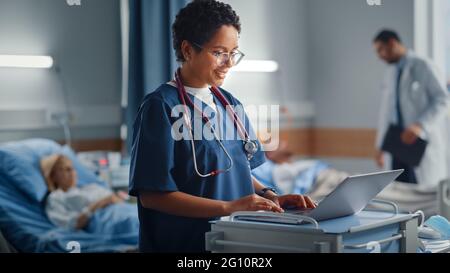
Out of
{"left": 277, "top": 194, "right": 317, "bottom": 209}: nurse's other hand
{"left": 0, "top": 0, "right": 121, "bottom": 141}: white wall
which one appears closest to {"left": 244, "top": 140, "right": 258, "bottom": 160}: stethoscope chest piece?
{"left": 277, "top": 194, "right": 317, "bottom": 209}: nurse's other hand

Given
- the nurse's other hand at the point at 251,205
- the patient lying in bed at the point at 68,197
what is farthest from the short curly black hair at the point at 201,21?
the patient lying in bed at the point at 68,197

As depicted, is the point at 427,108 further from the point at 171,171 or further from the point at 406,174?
the point at 171,171

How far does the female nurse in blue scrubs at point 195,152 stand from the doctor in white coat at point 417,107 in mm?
2391

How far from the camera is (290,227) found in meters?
1.28

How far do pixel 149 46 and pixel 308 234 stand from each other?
1.48 meters

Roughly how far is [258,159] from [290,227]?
0.40 m

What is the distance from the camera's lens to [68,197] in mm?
3084

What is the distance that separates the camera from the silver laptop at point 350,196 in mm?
1304

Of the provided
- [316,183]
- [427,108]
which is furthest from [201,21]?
[427,108]

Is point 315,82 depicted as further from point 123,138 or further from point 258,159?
point 258,159

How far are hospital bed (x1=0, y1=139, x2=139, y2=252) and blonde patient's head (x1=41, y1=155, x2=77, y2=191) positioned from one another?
36 mm

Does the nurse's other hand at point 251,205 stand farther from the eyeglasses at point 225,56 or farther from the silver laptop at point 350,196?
the eyeglasses at point 225,56
